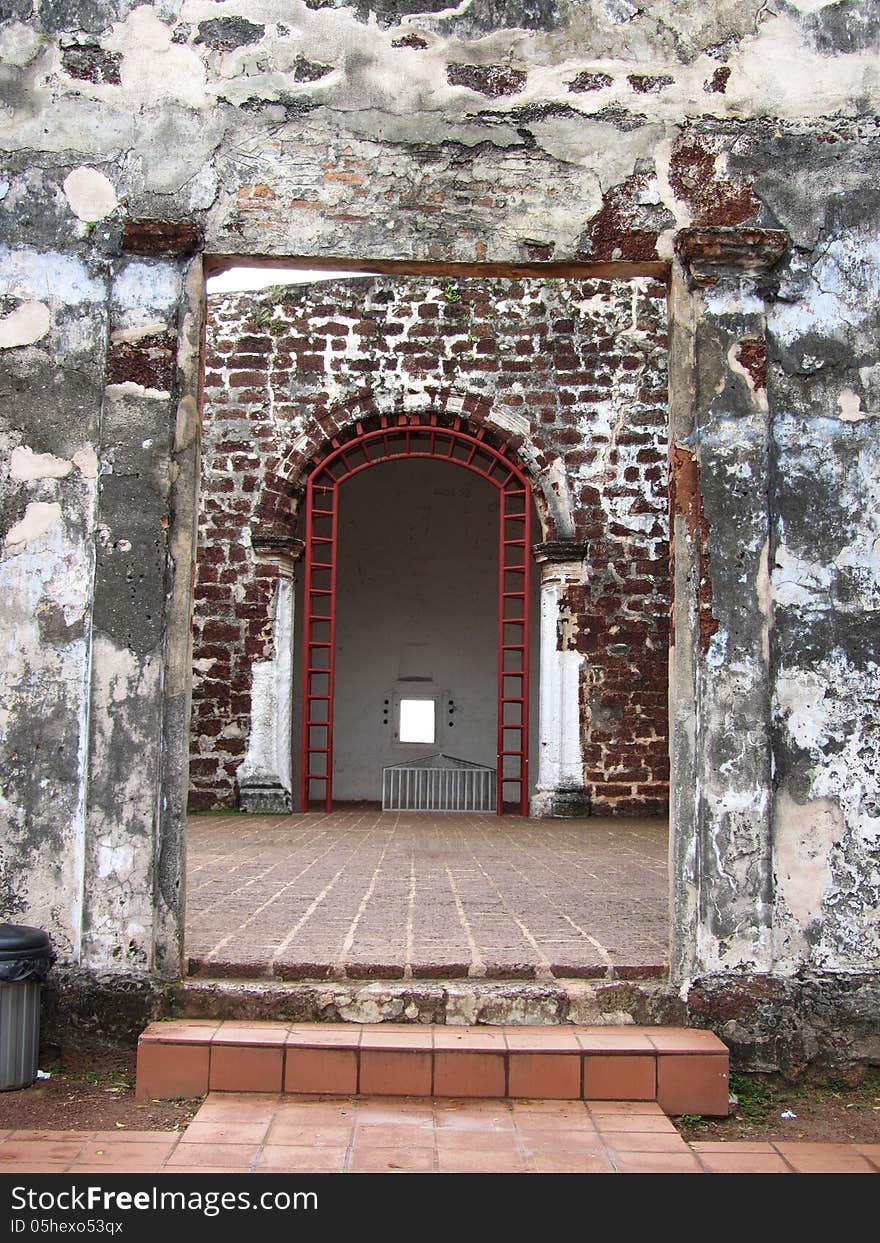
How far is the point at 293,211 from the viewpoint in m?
3.75

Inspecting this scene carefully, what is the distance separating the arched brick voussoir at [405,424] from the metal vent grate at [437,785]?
3237mm

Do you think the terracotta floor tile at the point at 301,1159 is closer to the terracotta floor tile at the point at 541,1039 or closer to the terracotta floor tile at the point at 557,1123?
the terracotta floor tile at the point at 557,1123

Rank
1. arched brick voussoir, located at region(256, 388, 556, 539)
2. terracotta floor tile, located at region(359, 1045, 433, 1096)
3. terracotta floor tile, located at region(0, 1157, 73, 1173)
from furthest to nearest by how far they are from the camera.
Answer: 1. arched brick voussoir, located at region(256, 388, 556, 539)
2. terracotta floor tile, located at region(359, 1045, 433, 1096)
3. terracotta floor tile, located at region(0, 1157, 73, 1173)

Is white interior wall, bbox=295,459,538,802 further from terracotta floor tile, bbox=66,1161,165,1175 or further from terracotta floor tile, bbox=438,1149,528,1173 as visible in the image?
terracotta floor tile, bbox=66,1161,165,1175

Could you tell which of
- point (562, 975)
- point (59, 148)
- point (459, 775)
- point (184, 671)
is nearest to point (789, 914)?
point (562, 975)

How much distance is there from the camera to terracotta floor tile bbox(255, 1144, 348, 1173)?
273cm

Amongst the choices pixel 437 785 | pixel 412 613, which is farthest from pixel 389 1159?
pixel 412 613

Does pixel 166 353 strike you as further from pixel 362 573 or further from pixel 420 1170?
pixel 362 573

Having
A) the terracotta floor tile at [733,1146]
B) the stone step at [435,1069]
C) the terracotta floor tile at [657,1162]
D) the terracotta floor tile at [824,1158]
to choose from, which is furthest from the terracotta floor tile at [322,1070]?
the terracotta floor tile at [824,1158]

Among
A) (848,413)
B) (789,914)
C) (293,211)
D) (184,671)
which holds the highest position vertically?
(293,211)

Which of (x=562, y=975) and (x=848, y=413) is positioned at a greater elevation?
(x=848, y=413)

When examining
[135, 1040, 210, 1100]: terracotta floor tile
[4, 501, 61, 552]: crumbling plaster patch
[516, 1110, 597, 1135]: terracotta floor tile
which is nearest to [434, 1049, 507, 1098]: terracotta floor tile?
[516, 1110, 597, 1135]: terracotta floor tile

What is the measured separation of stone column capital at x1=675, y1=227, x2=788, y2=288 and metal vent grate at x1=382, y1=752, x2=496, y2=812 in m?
8.87

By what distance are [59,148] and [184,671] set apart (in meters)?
1.81
